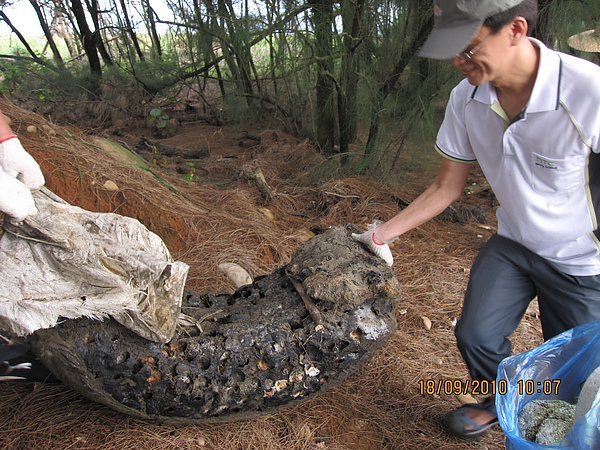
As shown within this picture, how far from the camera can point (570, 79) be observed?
4.50ft

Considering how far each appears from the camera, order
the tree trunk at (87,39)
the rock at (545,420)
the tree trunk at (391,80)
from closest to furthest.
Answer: the rock at (545,420), the tree trunk at (391,80), the tree trunk at (87,39)

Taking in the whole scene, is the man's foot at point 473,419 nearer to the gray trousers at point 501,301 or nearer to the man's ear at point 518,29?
the gray trousers at point 501,301

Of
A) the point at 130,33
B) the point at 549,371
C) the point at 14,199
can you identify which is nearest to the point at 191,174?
the point at 14,199

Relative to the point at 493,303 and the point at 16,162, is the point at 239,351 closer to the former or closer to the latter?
the point at 493,303

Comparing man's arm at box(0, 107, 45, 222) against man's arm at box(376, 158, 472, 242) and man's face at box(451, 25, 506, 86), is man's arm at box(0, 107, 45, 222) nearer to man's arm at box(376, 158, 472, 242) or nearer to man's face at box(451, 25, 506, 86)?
man's arm at box(376, 158, 472, 242)

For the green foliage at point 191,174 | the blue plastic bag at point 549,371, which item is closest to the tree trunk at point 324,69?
the green foliage at point 191,174

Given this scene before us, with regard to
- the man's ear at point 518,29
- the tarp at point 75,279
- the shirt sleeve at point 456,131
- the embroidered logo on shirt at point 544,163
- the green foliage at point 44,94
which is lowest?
the tarp at point 75,279

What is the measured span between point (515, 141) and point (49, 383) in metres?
2.04

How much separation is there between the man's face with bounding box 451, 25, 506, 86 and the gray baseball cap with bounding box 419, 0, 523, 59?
28 mm

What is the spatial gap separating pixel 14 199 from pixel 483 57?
1.54 metres

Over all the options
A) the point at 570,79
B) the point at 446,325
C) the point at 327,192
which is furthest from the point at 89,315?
the point at 327,192

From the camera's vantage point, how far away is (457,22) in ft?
4.39
